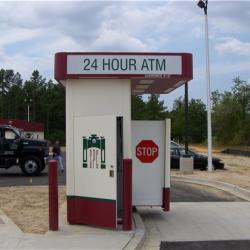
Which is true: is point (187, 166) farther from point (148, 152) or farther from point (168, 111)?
point (168, 111)

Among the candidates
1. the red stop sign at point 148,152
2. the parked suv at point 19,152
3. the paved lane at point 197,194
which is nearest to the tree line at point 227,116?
the parked suv at point 19,152

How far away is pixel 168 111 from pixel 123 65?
8292 cm

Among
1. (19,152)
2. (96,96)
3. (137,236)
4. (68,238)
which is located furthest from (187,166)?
(68,238)

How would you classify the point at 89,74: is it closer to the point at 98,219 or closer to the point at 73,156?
the point at 73,156

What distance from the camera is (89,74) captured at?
11.0 m

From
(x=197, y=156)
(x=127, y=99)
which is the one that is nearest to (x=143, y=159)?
(x=127, y=99)

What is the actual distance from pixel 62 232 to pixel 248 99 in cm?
7609

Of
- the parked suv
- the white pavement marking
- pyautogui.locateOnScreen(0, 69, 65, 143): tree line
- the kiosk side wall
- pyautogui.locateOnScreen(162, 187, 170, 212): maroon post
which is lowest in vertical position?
the white pavement marking

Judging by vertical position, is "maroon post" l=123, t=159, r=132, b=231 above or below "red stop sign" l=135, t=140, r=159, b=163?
below

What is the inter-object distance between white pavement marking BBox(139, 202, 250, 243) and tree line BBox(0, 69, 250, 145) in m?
37.6

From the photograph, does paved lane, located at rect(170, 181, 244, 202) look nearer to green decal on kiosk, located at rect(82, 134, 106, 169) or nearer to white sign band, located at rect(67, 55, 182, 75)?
green decal on kiosk, located at rect(82, 134, 106, 169)

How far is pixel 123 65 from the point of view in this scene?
11.1 m

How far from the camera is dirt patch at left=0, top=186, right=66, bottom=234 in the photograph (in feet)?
37.3

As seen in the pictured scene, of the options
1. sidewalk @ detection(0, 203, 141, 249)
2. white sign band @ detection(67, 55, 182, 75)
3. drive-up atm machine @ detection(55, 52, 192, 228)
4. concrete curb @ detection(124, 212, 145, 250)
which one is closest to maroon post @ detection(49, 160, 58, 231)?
sidewalk @ detection(0, 203, 141, 249)
